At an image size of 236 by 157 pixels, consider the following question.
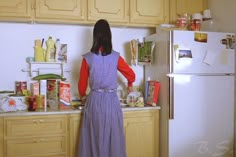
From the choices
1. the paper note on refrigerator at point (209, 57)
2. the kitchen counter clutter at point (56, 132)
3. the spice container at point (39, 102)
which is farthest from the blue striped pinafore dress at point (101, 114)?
the paper note on refrigerator at point (209, 57)

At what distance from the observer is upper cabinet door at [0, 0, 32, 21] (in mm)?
2447

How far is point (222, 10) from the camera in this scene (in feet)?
9.33

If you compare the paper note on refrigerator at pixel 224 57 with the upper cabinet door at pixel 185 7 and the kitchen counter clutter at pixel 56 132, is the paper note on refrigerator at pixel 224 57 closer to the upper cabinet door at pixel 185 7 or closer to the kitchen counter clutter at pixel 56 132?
the upper cabinet door at pixel 185 7

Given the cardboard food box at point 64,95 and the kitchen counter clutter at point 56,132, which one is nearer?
the kitchen counter clutter at point 56,132

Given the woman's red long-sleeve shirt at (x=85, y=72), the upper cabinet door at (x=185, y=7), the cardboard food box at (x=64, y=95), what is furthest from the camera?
the upper cabinet door at (x=185, y=7)

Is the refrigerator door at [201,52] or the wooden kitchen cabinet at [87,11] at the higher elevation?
the wooden kitchen cabinet at [87,11]

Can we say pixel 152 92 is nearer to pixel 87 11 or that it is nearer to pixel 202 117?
pixel 202 117

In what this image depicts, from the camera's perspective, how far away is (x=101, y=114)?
2.40 metres

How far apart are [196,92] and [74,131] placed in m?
1.12

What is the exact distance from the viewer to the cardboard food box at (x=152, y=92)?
8.82 ft

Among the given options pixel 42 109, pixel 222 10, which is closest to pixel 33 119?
pixel 42 109

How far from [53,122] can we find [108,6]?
1.16m

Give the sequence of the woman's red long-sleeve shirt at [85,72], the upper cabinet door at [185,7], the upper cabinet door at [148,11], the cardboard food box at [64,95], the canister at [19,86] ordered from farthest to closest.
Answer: the upper cabinet door at [185,7] < the upper cabinet door at [148,11] < the canister at [19,86] < the cardboard food box at [64,95] < the woman's red long-sleeve shirt at [85,72]

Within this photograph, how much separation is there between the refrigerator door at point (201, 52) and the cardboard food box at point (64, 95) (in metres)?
0.93
